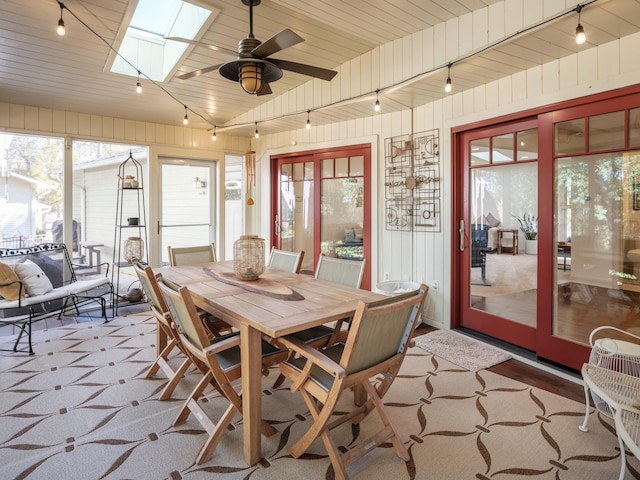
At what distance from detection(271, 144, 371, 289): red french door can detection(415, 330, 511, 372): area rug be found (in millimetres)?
1237

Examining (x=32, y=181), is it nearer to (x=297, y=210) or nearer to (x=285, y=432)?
(x=297, y=210)

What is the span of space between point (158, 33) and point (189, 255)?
7.57 ft

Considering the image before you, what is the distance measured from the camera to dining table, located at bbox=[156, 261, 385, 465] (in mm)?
1855

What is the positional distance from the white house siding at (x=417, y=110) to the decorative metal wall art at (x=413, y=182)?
9 centimetres

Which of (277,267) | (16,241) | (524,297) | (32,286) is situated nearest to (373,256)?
(277,267)

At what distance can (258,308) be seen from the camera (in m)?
2.05

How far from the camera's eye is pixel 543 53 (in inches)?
108

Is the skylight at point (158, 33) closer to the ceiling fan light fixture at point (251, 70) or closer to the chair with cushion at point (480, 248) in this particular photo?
the ceiling fan light fixture at point (251, 70)

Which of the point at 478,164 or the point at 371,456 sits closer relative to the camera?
the point at 371,456

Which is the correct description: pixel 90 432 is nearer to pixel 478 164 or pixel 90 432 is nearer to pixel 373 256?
pixel 373 256

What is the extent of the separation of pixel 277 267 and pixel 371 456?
2.01 m

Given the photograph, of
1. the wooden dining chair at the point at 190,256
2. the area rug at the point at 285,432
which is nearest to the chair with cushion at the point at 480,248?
the area rug at the point at 285,432

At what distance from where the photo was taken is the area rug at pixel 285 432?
1.83m

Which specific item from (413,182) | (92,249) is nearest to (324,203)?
(413,182)
